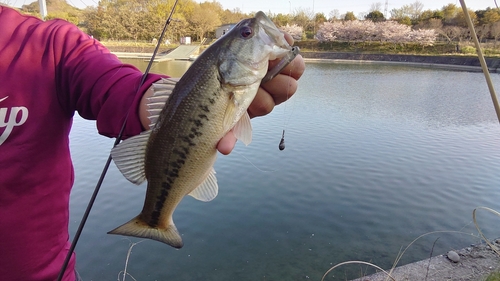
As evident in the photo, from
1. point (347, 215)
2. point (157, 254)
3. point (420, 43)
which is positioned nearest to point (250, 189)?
point (347, 215)

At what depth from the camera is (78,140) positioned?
10.7 metres

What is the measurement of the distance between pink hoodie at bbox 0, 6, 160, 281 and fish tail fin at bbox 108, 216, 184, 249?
1.54 feet

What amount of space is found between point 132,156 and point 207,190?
47cm

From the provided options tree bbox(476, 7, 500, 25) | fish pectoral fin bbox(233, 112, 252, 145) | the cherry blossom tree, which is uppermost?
tree bbox(476, 7, 500, 25)

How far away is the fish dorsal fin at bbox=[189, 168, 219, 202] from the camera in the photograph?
6.06ft

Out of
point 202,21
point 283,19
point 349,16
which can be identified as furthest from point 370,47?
point 202,21

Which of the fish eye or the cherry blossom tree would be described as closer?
the fish eye

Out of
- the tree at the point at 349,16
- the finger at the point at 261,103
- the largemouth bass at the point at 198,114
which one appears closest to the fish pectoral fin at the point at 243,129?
the largemouth bass at the point at 198,114

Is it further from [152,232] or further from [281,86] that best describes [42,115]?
[281,86]

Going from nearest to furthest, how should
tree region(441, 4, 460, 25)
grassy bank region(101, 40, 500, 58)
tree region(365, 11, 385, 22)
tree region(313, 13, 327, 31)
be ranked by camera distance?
grassy bank region(101, 40, 500, 58) → tree region(441, 4, 460, 25) → tree region(313, 13, 327, 31) → tree region(365, 11, 385, 22)

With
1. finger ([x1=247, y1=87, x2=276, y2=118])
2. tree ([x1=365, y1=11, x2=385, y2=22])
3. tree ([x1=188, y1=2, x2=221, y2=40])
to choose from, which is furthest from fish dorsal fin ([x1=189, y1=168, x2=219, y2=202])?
tree ([x1=365, y1=11, x2=385, y2=22])

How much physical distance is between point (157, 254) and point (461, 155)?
9.89 metres

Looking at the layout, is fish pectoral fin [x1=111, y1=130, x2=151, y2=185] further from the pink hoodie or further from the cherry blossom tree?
the cherry blossom tree

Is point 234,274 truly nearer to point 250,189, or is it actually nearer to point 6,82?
point 250,189
